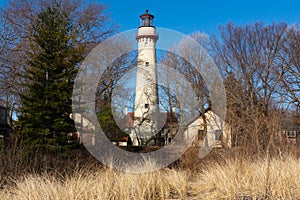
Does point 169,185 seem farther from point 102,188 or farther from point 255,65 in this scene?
point 255,65

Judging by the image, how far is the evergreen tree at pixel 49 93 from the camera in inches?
368

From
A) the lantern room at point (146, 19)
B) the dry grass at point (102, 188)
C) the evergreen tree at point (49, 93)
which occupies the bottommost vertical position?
the dry grass at point (102, 188)

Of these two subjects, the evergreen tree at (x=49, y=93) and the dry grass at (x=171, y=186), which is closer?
the dry grass at (x=171, y=186)

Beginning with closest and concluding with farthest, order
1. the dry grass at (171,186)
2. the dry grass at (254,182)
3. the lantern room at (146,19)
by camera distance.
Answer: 1. the dry grass at (171,186)
2. the dry grass at (254,182)
3. the lantern room at (146,19)

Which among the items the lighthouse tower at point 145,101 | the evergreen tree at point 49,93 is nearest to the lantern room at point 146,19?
the lighthouse tower at point 145,101

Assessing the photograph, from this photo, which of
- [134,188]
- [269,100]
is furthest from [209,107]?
[134,188]

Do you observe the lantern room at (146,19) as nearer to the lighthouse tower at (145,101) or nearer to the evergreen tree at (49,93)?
the lighthouse tower at (145,101)

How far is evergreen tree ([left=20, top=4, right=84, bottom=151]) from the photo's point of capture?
934 cm

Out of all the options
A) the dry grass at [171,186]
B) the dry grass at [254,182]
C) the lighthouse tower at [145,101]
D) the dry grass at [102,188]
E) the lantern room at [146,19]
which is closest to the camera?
the dry grass at [102,188]

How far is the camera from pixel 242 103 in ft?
44.7

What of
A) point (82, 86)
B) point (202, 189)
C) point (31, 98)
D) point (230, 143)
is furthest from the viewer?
point (82, 86)

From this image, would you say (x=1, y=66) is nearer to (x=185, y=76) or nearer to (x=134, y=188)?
(x=185, y=76)

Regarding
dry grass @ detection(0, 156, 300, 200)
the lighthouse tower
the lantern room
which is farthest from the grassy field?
the lantern room

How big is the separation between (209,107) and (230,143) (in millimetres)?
7597
